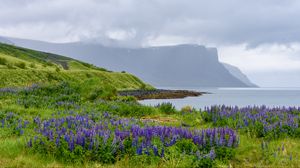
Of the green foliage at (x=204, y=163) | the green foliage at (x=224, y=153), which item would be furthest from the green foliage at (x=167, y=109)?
the green foliage at (x=204, y=163)

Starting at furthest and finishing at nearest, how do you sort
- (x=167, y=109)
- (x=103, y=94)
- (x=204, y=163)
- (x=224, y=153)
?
(x=103, y=94), (x=167, y=109), (x=224, y=153), (x=204, y=163)

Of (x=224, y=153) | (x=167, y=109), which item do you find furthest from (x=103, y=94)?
(x=224, y=153)

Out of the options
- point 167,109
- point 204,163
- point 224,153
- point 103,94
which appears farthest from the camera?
point 103,94

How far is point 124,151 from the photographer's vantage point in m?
7.14

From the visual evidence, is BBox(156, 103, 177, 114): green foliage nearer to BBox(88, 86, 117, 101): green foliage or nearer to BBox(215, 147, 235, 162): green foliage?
BBox(88, 86, 117, 101): green foliage

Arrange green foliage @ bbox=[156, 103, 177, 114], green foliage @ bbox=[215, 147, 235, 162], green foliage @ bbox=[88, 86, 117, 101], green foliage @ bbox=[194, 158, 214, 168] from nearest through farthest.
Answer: green foliage @ bbox=[194, 158, 214, 168]
green foliage @ bbox=[215, 147, 235, 162]
green foliage @ bbox=[156, 103, 177, 114]
green foliage @ bbox=[88, 86, 117, 101]

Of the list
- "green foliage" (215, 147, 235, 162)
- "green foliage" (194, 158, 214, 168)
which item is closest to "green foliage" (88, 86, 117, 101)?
"green foliage" (215, 147, 235, 162)

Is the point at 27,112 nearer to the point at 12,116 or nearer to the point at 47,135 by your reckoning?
the point at 12,116

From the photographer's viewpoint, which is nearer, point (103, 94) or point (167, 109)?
point (167, 109)

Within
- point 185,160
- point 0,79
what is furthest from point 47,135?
point 0,79

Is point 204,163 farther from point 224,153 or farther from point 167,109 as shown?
point 167,109

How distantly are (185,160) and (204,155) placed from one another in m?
0.38

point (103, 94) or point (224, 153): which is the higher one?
point (103, 94)

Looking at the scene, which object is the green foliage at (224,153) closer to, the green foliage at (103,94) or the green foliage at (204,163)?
the green foliage at (204,163)
